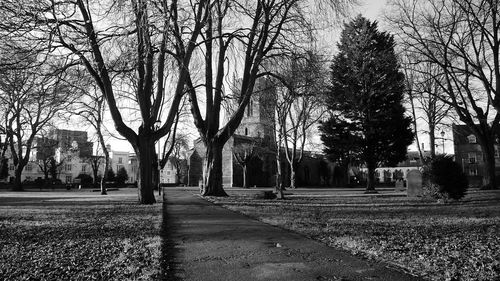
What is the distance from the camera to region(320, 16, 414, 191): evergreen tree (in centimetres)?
3041

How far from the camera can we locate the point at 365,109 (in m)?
30.6

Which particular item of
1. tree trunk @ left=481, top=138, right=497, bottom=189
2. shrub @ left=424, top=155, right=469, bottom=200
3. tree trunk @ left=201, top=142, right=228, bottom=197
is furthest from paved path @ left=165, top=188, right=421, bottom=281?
tree trunk @ left=481, top=138, right=497, bottom=189

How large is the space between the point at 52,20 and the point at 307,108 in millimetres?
31183

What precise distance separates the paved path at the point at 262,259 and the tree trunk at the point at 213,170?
45.6 ft

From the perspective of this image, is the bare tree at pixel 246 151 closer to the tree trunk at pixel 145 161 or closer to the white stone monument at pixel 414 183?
the white stone monument at pixel 414 183

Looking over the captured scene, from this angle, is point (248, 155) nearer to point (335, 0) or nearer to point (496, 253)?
point (335, 0)

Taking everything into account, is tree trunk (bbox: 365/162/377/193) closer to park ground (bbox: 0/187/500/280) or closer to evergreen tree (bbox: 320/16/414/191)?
evergreen tree (bbox: 320/16/414/191)

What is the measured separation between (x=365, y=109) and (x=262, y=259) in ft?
87.6

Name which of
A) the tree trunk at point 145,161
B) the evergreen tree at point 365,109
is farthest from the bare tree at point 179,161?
the tree trunk at point 145,161

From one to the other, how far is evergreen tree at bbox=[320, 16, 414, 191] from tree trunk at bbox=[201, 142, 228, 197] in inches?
471

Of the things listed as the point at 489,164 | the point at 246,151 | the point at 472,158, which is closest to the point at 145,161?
the point at 489,164

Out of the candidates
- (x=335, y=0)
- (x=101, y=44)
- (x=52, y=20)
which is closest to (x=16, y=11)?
(x=52, y=20)

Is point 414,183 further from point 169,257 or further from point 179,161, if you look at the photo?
point 179,161

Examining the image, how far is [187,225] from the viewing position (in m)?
9.80
